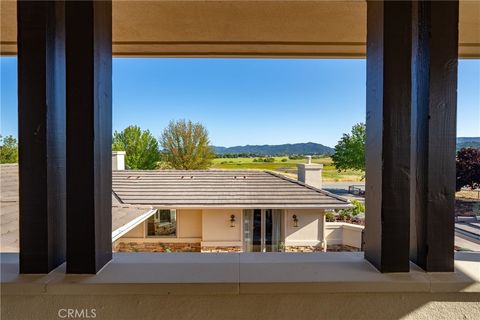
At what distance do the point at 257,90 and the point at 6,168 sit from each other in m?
12.3

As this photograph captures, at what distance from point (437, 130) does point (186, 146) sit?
41.8ft

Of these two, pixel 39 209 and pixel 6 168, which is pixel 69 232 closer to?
pixel 39 209

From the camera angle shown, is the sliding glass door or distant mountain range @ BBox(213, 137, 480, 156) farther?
distant mountain range @ BBox(213, 137, 480, 156)

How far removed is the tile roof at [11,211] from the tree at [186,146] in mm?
7750

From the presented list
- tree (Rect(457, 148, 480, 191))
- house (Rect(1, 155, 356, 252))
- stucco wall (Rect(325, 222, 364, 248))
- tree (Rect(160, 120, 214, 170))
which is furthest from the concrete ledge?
tree (Rect(160, 120, 214, 170))

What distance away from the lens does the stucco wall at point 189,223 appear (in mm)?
5730

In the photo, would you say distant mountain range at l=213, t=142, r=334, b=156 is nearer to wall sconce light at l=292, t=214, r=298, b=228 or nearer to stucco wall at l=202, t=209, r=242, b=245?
wall sconce light at l=292, t=214, r=298, b=228

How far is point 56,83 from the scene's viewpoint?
75 cm

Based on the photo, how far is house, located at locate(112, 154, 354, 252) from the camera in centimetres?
545

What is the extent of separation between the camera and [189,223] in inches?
228

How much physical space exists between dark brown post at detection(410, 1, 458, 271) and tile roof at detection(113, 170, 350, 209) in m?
4.77

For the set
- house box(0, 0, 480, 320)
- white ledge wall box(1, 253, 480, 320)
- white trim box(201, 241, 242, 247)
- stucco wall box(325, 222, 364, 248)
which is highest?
house box(0, 0, 480, 320)

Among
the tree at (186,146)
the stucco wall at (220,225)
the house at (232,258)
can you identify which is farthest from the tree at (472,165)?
the tree at (186,146)

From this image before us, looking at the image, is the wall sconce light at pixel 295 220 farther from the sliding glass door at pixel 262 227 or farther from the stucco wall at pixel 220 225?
the stucco wall at pixel 220 225
